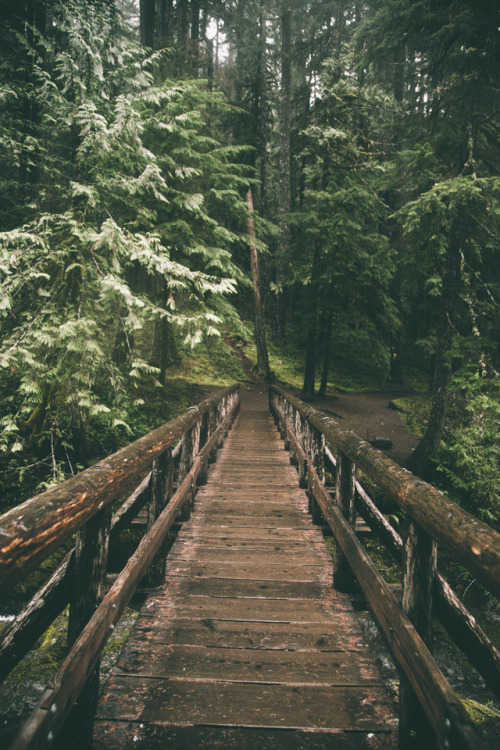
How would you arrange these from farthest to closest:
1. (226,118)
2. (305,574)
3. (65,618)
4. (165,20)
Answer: (226,118) < (165,20) < (65,618) < (305,574)

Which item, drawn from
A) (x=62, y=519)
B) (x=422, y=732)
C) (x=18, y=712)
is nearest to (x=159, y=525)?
(x=62, y=519)

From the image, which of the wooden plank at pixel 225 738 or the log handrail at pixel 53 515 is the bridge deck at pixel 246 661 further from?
the log handrail at pixel 53 515

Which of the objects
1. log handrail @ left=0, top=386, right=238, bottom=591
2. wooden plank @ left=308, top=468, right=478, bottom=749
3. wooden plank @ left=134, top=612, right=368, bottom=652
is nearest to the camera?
log handrail @ left=0, top=386, right=238, bottom=591

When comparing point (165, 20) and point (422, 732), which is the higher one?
point (165, 20)

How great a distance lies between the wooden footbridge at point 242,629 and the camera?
1396 millimetres

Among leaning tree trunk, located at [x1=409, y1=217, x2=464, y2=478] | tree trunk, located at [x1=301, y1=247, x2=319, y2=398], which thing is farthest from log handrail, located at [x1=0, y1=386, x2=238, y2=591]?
tree trunk, located at [x1=301, y1=247, x2=319, y2=398]

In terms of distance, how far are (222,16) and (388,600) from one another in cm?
2863

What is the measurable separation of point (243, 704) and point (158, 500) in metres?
1.60

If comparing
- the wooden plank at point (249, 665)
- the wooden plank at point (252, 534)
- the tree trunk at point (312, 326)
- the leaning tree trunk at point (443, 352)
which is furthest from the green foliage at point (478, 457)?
the tree trunk at point (312, 326)

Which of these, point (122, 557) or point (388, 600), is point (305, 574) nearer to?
point (388, 600)

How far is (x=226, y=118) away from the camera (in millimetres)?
17547

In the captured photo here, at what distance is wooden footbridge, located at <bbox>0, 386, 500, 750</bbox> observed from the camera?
140 centimetres

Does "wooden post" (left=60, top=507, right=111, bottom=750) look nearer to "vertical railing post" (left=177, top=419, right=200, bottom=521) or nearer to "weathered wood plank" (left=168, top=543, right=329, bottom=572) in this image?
"weathered wood plank" (left=168, top=543, right=329, bottom=572)

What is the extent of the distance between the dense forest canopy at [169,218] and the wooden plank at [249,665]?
4.52 m
